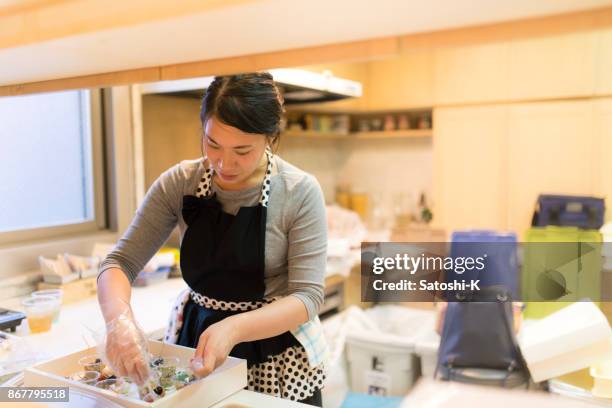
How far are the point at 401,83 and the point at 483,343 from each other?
6.55 ft

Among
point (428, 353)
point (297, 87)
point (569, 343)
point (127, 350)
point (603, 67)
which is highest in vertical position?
point (603, 67)

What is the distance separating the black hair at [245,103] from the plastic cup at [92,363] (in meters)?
0.49

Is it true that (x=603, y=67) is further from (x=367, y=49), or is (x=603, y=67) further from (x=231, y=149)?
(x=367, y=49)

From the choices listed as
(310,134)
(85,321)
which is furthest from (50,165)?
(310,134)

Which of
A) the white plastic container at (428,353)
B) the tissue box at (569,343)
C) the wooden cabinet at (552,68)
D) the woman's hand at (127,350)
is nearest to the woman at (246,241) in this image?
the woman's hand at (127,350)

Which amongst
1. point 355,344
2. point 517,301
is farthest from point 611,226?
point 355,344

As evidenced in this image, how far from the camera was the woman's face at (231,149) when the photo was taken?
40.9 inches

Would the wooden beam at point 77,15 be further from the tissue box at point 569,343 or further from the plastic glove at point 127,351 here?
the tissue box at point 569,343

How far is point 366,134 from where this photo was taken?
3.70m

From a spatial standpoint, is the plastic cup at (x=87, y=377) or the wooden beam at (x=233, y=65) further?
the plastic cup at (x=87, y=377)

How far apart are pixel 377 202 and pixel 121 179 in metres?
2.10

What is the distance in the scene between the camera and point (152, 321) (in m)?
1.52

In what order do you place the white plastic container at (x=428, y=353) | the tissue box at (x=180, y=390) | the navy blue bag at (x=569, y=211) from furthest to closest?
1. the navy blue bag at (x=569, y=211)
2. the white plastic container at (x=428, y=353)
3. the tissue box at (x=180, y=390)

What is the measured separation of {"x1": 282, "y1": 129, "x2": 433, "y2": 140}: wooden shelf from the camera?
3.36m
